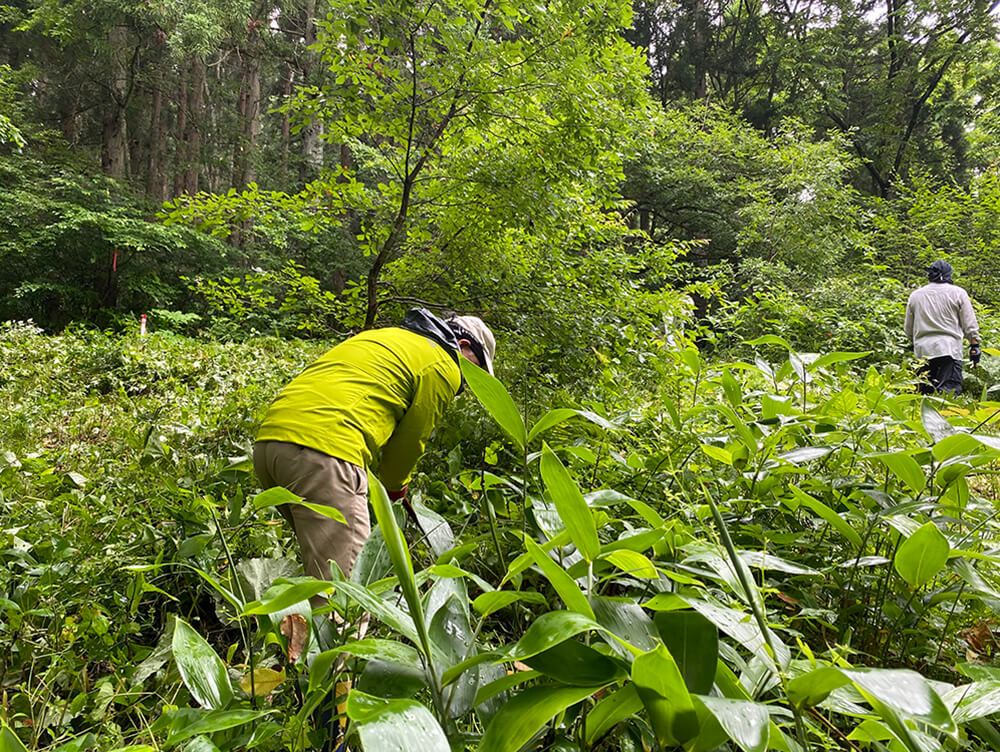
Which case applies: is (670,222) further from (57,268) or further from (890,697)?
(890,697)

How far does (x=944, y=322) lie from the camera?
4.96 metres

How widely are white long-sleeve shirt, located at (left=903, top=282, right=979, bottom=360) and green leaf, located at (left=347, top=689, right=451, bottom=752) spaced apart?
238 inches

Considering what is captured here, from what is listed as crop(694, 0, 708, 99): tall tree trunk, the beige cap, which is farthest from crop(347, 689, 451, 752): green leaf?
crop(694, 0, 708, 99): tall tree trunk

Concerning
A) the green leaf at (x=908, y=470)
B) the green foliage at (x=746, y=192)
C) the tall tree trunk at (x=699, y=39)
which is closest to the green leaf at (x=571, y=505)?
the green leaf at (x=908, y=470)

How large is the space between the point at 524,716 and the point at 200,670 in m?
0.48

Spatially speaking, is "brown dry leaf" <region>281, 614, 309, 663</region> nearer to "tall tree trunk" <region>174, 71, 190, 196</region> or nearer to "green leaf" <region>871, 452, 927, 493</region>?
"green leaf" <region>871, 452, 927, 493</region>

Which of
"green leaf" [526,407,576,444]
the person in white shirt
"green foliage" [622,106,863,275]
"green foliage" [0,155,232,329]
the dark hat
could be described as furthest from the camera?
"green foliage" [622,106,863,275]

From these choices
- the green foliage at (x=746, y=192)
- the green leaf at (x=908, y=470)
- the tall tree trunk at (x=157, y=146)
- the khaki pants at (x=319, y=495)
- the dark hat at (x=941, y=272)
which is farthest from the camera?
the tall tree trunk at (x=157, y=146)

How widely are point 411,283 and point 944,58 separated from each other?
59.3 ft

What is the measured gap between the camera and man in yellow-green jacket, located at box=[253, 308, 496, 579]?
1.89 metres

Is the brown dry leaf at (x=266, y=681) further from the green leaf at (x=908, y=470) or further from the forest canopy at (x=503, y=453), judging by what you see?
the green leaf at (x=908, y=470)

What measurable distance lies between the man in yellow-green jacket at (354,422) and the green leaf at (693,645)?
1142 mm

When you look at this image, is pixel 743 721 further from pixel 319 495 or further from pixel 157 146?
pixel 157 146

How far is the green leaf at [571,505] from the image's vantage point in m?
0.55
